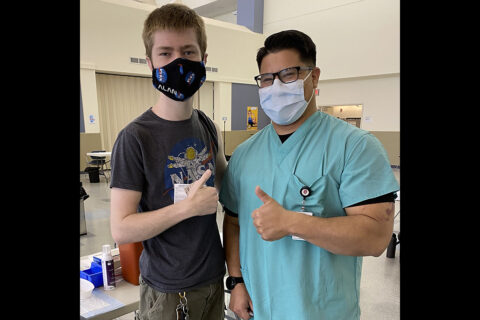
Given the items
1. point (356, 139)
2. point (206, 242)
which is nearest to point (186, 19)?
point (356, 139)

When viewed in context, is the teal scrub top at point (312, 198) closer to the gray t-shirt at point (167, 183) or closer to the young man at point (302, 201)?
the young man at point (302, 201)

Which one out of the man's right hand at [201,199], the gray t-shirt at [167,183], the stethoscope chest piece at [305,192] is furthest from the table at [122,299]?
the stethoscope chest piece at [305,192]

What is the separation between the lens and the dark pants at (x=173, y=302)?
1232 millimetres

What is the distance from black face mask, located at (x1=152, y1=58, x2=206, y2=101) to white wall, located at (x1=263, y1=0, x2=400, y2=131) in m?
9.76

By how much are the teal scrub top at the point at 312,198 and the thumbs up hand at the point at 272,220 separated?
14 centimetres

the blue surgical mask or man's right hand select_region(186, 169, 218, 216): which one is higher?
the blue surgical mask

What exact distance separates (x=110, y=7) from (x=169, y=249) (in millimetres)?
9500

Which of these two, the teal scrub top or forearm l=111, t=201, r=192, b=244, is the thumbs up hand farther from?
forearm l=111, t=201, r=192, b=244

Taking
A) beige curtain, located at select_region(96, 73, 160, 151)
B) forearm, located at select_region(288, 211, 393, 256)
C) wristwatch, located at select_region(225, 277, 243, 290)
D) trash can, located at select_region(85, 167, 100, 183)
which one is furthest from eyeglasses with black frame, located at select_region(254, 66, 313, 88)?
beige curtain, located at select_region(96, 73, 160, 151)

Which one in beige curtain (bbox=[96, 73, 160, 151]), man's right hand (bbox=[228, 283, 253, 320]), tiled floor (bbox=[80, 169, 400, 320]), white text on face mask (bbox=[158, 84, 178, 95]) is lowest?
tiled floor (bbox=[80, 169, 400, 320])

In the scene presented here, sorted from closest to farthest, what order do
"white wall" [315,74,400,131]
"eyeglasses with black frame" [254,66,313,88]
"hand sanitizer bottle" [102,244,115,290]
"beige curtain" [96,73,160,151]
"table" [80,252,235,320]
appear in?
"eyeglasses with black frame" [254,66,313,88] < "table" [80,252,235,320] < "hand sanitizer bottle" [102,244,115,290] < "beige curtain" [96,73,160,151] < "white wall" [315,74,400,131]

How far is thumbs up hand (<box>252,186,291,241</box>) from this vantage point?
102 centimetres
